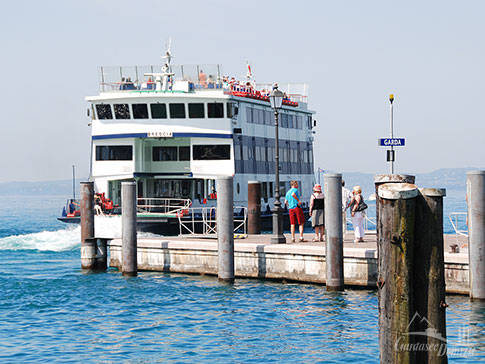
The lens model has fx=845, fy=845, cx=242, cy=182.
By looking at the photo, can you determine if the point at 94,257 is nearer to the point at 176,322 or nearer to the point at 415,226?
the point at 176,322

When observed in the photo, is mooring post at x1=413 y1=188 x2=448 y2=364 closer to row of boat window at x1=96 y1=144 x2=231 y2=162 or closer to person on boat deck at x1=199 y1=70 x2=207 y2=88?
row of boat window at x1=96 y1=144 x2=231 y2=162

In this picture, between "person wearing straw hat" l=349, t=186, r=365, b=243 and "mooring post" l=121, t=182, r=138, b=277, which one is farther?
"mooring post" l=121, t=182, r=138, b=277

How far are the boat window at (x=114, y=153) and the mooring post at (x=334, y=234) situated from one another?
1790 cm

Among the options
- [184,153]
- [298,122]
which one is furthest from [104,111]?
[298,122]

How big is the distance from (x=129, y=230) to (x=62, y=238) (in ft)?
55.8

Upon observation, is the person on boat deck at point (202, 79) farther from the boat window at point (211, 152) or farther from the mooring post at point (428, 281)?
the mooring post at point (428, 281)

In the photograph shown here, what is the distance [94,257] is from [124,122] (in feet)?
39.2

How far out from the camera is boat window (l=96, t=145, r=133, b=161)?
113ft

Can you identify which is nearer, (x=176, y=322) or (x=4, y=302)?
(x=176, y=322)

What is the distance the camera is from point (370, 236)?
23203 millimetres

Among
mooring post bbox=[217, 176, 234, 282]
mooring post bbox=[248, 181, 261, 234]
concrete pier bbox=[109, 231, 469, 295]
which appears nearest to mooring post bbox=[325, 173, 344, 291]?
concrete pier bbox=[109, 231, 469, 295]

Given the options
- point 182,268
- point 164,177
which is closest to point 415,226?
point 182,268

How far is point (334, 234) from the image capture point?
58.0 feet

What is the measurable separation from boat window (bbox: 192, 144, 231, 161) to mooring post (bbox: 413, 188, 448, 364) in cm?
2620
